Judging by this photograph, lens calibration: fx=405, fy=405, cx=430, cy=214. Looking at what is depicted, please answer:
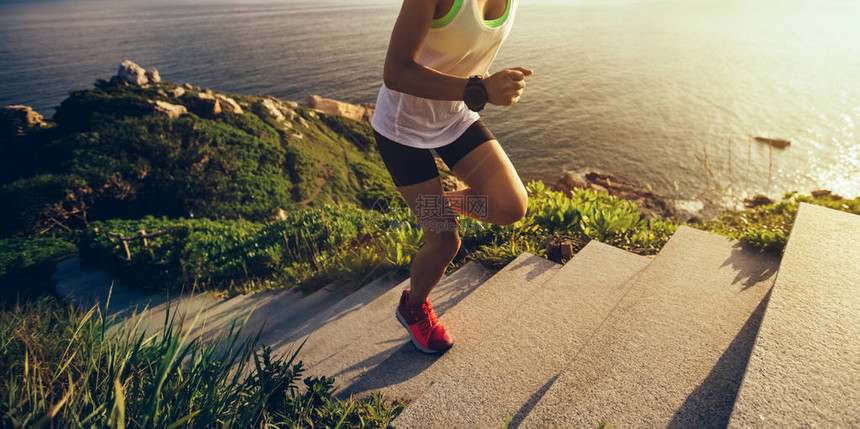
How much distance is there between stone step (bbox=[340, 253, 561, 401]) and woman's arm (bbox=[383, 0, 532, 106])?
1.39 meters

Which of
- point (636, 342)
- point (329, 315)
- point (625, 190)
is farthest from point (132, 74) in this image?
point (636, 342)

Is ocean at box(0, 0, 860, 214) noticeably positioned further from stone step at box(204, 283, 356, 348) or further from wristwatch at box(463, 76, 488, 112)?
stone step at box(204, 283, 356, 348)

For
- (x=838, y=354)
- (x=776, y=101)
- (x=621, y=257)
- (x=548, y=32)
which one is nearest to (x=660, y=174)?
(x=776, y=101)

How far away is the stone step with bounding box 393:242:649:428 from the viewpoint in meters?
1.89

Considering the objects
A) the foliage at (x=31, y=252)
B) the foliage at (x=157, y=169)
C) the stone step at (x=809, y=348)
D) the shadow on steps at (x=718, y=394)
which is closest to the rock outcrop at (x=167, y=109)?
the foliage at (x=157, y=169)

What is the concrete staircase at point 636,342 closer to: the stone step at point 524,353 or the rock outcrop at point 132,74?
the stone step at point 524,353

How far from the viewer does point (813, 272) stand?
203cm

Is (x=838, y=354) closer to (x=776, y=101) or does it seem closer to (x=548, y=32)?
(x=776, y=101)

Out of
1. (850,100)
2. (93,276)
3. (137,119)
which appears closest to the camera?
(93,276)

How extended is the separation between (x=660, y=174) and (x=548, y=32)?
45.1 m

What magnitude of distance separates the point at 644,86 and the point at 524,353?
30.3m

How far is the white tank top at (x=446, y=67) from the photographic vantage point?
1893 mm

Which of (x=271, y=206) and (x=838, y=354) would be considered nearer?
(x=838, y=354)

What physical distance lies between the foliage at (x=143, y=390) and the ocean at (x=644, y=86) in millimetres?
4621
